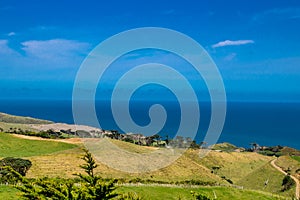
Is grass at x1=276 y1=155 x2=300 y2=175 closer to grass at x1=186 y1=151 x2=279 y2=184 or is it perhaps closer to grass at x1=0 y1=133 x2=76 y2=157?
grass at x1=186 y1=151 x2=279 y2=184

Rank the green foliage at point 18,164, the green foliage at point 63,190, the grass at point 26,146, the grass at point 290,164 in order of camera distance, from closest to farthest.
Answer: the green foliage at point 63,190 < the green foliage at point 18,164 < the grass at point 26,146 < the grass at point 290,164

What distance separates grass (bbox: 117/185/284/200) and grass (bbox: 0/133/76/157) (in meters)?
29.0

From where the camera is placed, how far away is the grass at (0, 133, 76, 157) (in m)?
53.9

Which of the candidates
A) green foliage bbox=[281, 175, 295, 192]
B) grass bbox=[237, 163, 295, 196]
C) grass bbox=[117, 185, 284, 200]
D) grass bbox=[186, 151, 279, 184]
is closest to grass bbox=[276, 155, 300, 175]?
grass bbox=[237, 163, 295, 196]

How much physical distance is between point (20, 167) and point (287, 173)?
50887 mm

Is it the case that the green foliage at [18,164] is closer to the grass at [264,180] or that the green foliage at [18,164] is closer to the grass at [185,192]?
the grass at [185,192]

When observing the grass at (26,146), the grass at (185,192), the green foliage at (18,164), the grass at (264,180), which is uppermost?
the grass at (26,146)

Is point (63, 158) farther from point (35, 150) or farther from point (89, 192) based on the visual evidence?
point (89, 192)

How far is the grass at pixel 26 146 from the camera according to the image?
53.9 meters

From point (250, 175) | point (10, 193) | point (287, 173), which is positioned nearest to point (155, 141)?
point (250, 175)

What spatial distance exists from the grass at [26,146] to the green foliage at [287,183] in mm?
39010

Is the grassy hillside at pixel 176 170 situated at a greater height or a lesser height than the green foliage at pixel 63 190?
lesser

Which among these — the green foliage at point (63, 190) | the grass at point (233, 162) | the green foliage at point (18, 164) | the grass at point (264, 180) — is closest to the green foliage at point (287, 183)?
the grass at point (264, 180)

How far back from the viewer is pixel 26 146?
5853 cm
